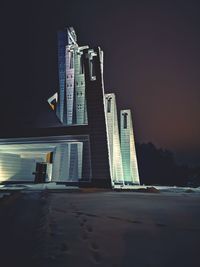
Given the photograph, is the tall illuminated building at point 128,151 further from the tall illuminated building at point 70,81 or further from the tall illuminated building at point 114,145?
the tall illuminated building at point 70,81

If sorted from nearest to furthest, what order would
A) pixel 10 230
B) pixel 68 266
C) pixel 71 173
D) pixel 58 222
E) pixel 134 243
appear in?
pixel 68 266, pixel 134 243, pixel 10 230, pixel 58 222, pixel 71 173

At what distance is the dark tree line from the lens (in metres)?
88.3

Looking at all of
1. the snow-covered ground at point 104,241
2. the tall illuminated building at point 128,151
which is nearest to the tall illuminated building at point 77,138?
the tall illuminated building at point 128,151

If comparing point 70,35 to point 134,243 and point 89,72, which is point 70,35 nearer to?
point 89,72

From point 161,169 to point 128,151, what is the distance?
6089 cm

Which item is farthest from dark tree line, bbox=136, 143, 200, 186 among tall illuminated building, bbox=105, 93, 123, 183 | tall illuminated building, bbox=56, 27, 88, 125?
tall illuminated building, bbox=56, 27, 88, 125

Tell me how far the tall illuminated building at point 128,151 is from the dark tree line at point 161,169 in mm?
52137

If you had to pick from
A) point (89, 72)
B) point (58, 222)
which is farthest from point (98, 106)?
point (58, 222)

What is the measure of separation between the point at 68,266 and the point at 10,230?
254 cm

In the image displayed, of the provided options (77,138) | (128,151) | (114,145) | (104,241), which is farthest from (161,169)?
(104,241)

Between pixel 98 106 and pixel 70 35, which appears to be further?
pixel 70 35

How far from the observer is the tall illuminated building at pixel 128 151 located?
36250 millimetres

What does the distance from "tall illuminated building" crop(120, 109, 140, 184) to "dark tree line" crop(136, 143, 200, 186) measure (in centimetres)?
5214

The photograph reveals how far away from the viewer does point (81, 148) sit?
29234 millimetres
